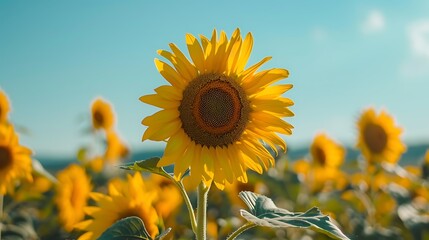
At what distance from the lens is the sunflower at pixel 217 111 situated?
276 centimetres

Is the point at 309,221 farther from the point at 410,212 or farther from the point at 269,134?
the point at 410,212

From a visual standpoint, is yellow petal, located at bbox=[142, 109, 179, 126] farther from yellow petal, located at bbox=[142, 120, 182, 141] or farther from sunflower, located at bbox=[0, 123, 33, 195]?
sunflower, located at bbox=[0, 123, 33, 195]

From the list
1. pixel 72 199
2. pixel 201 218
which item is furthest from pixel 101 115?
pixel 201 218

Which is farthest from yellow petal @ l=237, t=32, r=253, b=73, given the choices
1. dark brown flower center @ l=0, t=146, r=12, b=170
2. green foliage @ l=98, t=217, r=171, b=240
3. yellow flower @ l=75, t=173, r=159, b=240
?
dark brown flower center @ l=0, t=146, r=12, b=170

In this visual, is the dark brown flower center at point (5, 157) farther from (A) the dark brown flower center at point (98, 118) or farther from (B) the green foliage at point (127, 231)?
(A) the dark brown flower center at point (98, 118)

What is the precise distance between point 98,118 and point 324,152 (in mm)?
4317

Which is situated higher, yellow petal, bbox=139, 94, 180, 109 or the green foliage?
yellow petal, bbox=139, 94, 180, 109

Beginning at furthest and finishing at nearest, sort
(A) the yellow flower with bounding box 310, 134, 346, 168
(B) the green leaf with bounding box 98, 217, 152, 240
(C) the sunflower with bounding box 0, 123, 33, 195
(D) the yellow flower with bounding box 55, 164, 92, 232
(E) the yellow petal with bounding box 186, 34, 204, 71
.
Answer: (A) the yellow flower with bounding box 310, 134, 346, 168 < (D) the yellow flower with bounding box 55, 164, 92, 232 < (C) the sunflower with bounding box 0, 123, 33, 195 < (E) the yellow petal with bounding box 186, 34, 204, 71 < (B) the green leaf with bounding box 98, 217, 152, 240

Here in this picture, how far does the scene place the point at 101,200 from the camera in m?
3.71

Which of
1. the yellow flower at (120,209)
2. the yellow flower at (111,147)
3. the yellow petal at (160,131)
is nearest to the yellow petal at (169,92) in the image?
the yellow petal at (160,131)

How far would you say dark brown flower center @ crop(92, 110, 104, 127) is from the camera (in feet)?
35.5

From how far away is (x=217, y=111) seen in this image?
3119mm

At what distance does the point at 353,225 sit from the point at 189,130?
343 centimetres

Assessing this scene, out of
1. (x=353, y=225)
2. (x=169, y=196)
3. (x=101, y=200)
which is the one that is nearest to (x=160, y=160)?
(x=101, y=200)
